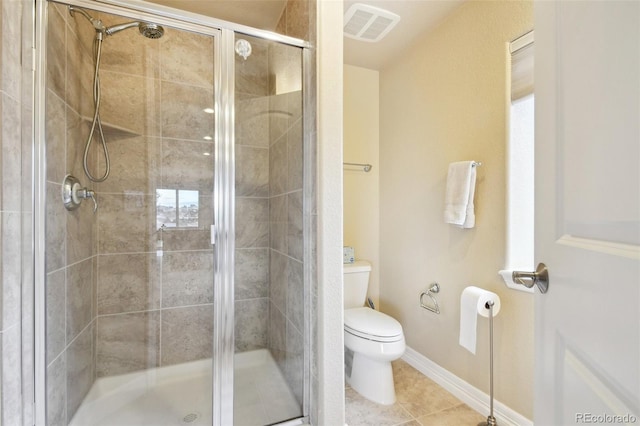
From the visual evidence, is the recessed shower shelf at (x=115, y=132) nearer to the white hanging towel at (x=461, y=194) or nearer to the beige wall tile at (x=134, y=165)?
the beige wall tile at (x=134, y=165)

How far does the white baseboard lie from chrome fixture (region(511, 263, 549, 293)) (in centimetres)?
133

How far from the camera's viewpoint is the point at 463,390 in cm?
172

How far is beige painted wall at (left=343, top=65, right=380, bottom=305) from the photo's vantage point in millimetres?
2465

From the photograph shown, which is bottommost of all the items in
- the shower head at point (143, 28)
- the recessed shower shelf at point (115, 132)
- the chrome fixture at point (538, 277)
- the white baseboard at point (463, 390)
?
the white baseboard at point (463, 390)

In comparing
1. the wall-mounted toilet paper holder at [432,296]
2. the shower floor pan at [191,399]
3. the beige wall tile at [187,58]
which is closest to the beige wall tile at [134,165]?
the beige wall tile at [187,58]

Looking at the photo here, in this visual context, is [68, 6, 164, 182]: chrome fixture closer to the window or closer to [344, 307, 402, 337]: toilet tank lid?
[344, 307, 402, 337]: toilet tank lid

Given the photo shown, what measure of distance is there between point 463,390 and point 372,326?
674mm

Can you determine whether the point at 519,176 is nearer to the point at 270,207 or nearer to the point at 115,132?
the point at 270,207

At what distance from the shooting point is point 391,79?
8.00 feet

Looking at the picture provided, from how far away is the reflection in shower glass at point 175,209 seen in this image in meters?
1.63

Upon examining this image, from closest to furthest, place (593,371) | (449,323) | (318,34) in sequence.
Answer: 1. (593,371)
2. (318,34)
3. (449,323)

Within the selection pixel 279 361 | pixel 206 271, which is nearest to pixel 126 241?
pixel 206 271

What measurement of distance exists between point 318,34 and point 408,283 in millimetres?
1810

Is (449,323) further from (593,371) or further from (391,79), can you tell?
(391,79)
